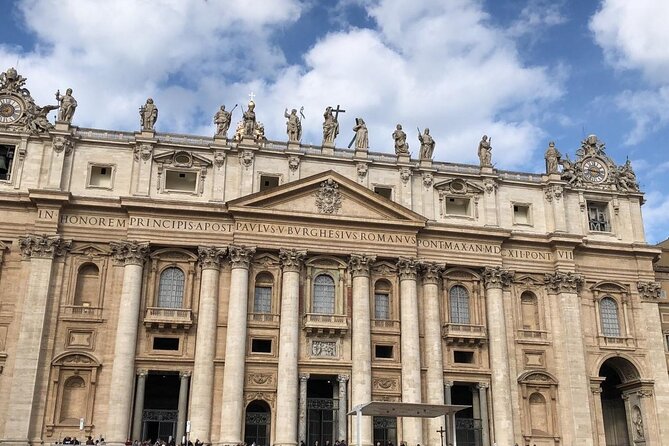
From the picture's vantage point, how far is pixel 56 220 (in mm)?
43438

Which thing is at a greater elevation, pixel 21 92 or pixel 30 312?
pixel 21 92

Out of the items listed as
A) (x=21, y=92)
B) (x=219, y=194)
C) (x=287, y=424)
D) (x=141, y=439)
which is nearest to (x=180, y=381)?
(x=141, y=439)

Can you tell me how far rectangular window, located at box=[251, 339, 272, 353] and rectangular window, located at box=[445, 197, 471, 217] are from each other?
14.8m

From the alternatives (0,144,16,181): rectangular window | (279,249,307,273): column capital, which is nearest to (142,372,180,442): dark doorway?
(279,249,307,273): column capital

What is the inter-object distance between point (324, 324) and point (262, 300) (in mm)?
4020

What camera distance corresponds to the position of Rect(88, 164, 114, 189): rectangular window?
45656mm

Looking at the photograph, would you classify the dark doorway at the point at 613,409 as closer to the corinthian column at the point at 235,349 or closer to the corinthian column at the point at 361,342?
the corinthian column at the point at 361,342

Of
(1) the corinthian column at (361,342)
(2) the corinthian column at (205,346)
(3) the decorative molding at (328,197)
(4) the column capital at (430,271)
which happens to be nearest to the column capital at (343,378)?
(1) the corinthian column at (361,342)

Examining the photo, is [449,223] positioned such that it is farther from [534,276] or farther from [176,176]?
[176,176]

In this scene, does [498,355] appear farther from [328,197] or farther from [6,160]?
[6,160]

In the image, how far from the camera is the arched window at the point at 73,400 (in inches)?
1619

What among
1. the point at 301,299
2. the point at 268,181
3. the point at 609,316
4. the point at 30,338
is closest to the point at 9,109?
the point at 30,338

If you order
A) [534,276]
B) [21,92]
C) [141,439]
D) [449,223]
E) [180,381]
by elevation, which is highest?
[21,92]

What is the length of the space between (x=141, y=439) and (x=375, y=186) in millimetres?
20487
